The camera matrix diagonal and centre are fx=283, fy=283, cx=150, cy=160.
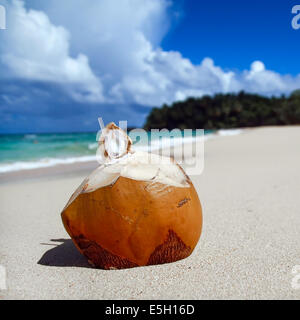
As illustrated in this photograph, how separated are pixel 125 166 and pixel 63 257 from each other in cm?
86

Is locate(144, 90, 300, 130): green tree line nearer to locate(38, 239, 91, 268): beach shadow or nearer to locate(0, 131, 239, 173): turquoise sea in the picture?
locate(0, 131, 239, 173): turquoise sea

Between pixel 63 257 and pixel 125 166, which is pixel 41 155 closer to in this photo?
pixel 63 257

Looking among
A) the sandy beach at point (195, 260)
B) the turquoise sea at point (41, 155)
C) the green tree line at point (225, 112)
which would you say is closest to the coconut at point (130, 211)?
the sandy beach at point (195, 260)

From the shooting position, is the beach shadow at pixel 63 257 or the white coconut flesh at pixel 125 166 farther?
the beach shadow at pixel 63 257

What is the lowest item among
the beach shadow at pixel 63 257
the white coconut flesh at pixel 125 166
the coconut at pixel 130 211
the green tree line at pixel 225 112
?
the beach shadow at pixel 63 257

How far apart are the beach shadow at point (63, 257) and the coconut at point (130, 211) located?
0.62 ft

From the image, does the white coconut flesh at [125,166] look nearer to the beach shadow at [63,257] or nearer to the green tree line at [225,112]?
the beach shadow at [63,257]

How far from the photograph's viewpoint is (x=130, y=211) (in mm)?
1544

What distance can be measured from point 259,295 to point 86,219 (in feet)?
3.33

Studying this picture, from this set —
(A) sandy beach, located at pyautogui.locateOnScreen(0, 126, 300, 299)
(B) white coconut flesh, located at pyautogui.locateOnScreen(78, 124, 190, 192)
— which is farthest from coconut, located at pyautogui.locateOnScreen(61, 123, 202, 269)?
Answer: (A) sandy beach, located at pyautogui.locateOnScreen(0, 126, 300, 299)

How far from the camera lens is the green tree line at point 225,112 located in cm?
5491

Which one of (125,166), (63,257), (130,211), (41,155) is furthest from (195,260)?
(41,155)

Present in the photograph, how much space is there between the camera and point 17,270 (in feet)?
6.10
